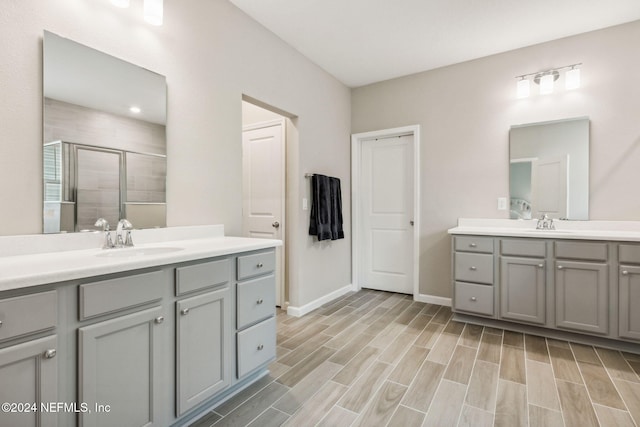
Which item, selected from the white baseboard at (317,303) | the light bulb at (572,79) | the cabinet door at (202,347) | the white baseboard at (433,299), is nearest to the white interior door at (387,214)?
the white baseboard at (433,299)

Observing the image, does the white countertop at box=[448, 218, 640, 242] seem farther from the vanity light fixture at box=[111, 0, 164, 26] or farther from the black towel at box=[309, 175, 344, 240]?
the vanity light fixture at box=[111, 0, 164, 26]

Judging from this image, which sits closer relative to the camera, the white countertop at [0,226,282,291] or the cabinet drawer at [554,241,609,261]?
the white countertop at [0,226,282,291]

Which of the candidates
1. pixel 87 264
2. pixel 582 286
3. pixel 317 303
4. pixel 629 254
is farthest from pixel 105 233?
pixel 629 254

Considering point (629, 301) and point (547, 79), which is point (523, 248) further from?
point (547, 79)

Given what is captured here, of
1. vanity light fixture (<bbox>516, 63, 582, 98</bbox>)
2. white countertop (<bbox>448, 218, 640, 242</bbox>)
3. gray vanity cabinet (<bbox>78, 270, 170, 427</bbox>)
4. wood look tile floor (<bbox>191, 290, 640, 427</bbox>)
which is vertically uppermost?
vanity light fixture (<bbox>516, 63, 582, 98</bbox>)

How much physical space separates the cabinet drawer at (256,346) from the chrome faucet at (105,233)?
0.84 metres

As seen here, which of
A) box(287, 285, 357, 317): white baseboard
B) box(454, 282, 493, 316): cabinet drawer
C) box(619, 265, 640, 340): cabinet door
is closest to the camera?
box(619, 265, 640, 340): cabinet door

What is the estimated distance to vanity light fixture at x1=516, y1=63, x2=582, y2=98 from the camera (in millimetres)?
2838

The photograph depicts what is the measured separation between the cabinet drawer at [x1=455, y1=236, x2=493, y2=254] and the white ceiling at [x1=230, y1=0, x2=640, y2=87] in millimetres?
1859

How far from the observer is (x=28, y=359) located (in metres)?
1.02

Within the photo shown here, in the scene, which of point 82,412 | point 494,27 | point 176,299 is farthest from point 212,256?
point 494,27

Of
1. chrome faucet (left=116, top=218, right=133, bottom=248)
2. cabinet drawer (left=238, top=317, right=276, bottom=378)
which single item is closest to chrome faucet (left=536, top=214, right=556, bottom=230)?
cabinet drawer (left=238, top=317, right=276, bottom=378)

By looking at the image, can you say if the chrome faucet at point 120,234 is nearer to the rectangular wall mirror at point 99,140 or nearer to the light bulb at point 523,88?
the rectangular wall mirror at point 99,140

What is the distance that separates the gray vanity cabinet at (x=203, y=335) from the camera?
147 cm
